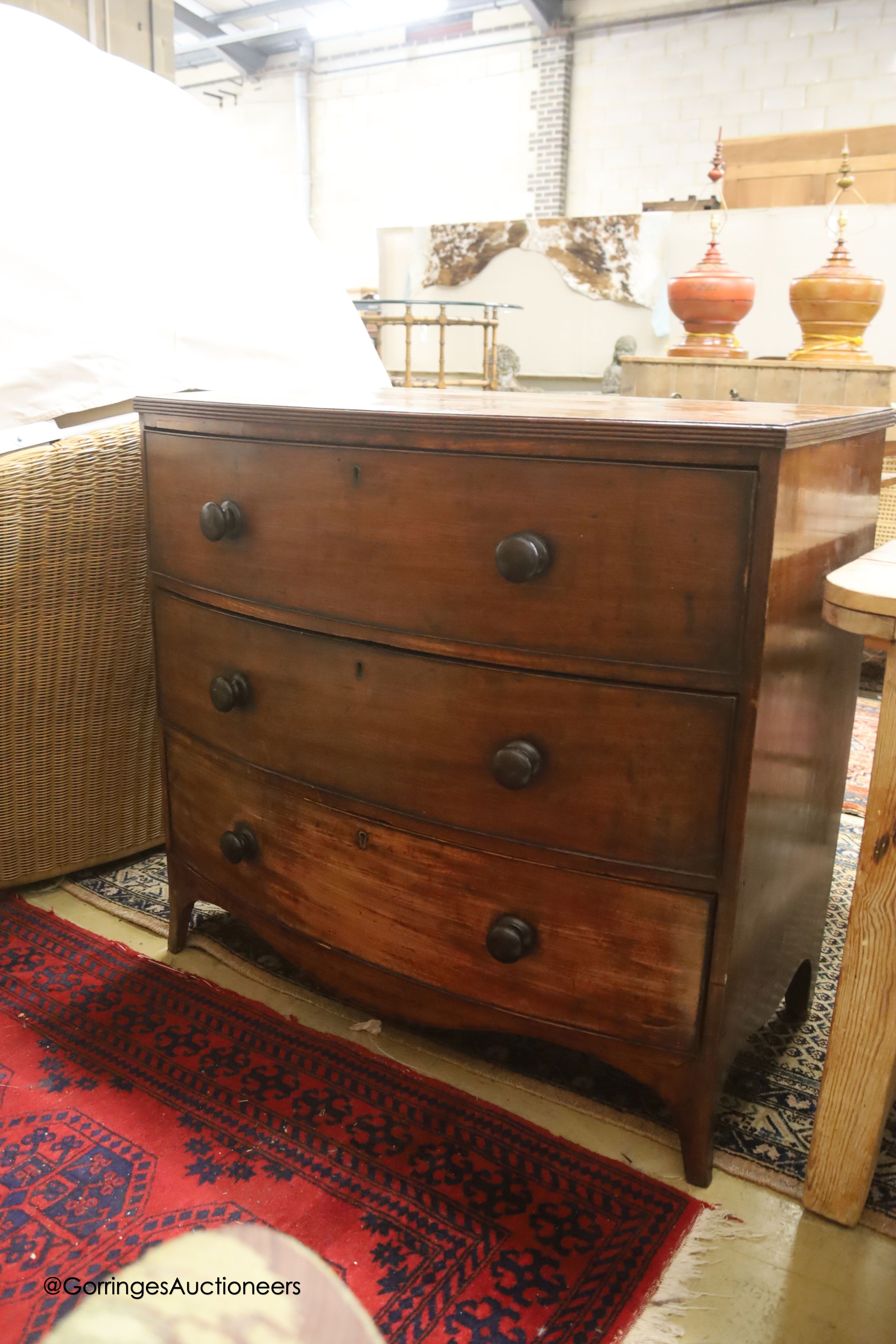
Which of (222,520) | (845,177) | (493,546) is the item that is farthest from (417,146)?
(493,546)

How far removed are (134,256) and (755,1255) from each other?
186 centimetres

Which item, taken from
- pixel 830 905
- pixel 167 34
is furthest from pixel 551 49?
pixel 830 905

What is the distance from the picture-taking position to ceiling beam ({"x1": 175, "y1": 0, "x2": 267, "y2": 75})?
10.9m

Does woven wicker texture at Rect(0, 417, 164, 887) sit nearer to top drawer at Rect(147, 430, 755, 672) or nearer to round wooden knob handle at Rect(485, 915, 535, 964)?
top drawer at Rect(147, 430, 755, 672)

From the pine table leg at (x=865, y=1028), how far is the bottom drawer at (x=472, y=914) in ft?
0.60

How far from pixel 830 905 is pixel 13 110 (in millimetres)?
2142

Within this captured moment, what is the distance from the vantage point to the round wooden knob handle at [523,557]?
1.04 metres

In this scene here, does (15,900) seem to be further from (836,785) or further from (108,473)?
(836,785)

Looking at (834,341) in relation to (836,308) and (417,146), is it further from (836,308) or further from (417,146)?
(417,146)

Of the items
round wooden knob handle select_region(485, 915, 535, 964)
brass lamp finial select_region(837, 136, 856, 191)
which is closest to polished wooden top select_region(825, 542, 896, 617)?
round wooden knob handle select_region(485, 915, 535, 964)

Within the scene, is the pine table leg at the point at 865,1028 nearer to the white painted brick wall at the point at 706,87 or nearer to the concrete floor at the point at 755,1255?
the concrete floor at the point at 755,1255

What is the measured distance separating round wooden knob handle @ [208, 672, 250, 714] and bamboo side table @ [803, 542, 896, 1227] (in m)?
0.76

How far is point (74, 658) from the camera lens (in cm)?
182

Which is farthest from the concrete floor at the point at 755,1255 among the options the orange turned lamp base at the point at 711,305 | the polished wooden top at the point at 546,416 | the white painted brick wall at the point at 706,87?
the white painted brick wall at the point at 706,87
